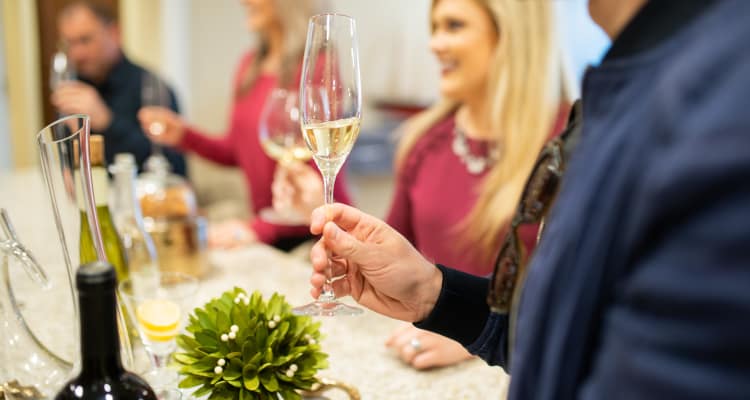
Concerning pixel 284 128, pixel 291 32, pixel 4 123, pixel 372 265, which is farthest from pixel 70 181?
pixel 4 123

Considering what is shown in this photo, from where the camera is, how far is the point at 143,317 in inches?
36.2

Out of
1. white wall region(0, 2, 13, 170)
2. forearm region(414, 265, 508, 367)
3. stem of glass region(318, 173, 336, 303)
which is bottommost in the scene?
white wall region(0, 2, 13, 170)

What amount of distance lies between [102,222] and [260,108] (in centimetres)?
120

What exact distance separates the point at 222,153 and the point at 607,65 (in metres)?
2.19

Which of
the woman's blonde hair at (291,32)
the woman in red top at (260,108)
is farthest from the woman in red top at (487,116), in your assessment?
the woman's blonde hair at (291,32)

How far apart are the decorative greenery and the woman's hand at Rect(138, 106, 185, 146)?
140 centimetres

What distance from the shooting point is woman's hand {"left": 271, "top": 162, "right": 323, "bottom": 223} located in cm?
156

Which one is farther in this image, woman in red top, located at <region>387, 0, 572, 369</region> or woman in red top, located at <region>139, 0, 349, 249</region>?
woman in red top, located at <region>139, 0, 349, 249</region>

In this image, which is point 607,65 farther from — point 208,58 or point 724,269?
point 208,58

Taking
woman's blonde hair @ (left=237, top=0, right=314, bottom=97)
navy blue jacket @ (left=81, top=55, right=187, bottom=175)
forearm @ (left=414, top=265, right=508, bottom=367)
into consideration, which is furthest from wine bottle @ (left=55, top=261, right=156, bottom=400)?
navy blue jacket @ (left=81, top=55, right=187, bottom=175)

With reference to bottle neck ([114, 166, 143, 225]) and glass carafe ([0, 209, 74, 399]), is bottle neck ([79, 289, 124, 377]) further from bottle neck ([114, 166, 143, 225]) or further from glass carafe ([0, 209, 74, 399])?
bottle neck ([114, 166, 143, 225])

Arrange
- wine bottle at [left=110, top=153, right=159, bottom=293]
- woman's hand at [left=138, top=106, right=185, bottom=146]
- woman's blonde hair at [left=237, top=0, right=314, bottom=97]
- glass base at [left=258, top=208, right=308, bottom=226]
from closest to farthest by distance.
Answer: wine bottle at [left=110, top=153, right=159, bottom=293]
glass base at [left=258, top=208, right=308, bottom=226]
woman's hand at [left=138, top=106, right=185, bottom=146]
woman's blonde hair at [left=237, top=0, right=314, bottom=97]

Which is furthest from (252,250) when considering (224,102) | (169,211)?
(224,102)

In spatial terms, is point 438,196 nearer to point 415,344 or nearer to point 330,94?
point 415,344
